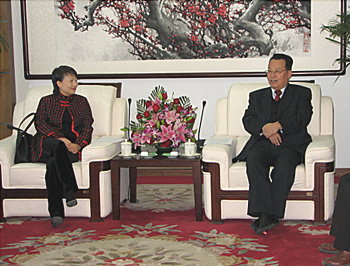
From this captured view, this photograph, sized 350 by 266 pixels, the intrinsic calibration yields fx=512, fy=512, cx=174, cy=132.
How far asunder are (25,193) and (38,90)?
1124 mm

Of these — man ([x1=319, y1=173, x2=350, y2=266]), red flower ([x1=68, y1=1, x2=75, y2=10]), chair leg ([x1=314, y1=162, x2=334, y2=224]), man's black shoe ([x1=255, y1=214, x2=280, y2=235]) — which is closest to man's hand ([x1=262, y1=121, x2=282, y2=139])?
chair leg ([x1=314, y1=162, x2=334, y2=224])

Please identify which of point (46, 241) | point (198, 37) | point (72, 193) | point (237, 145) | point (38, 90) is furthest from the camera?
point (198, 37)

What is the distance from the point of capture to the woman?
3.99 meters

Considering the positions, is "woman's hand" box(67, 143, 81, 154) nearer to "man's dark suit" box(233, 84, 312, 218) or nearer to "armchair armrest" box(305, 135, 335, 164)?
"man's dark suit" box(233, 84, 312, 218)

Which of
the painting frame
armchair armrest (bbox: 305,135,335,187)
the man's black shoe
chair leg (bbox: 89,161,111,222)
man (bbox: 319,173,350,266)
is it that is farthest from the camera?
the painting frame

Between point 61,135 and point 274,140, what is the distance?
5.84ft

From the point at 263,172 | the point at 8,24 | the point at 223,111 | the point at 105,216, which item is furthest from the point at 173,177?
the point at 8,24

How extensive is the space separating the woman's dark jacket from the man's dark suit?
1.33 metres

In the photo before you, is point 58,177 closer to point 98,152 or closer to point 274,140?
point 98,152

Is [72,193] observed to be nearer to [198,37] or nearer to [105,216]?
[105,216]

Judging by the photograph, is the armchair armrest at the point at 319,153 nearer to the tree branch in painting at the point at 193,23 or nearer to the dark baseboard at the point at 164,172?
the tree branch in painting at the point at 193,23

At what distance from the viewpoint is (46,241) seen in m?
3.65

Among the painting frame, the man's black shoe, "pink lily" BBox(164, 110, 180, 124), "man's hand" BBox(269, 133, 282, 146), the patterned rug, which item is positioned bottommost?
the patterned rug

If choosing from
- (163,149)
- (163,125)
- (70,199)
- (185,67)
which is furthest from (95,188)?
(185,67)
